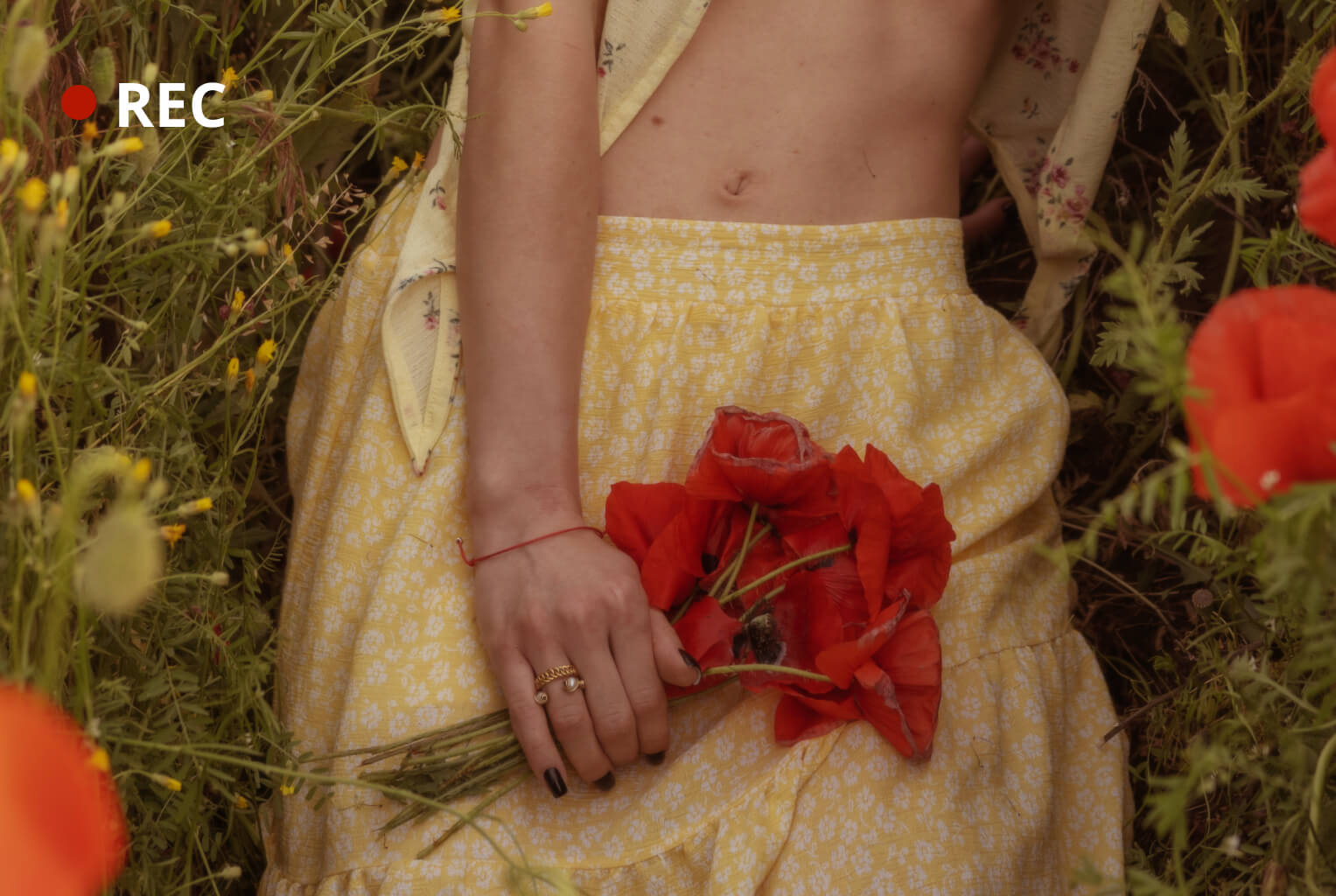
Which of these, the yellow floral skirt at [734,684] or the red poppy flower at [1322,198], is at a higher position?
the red poppy flower at [1322,198]

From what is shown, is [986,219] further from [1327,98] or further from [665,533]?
[1327,98]

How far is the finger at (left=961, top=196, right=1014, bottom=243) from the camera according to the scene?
4.64 ft

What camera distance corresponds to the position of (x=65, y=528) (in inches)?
14.1

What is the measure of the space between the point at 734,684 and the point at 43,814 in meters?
0.60

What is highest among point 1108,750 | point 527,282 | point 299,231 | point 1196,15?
point 1196,15

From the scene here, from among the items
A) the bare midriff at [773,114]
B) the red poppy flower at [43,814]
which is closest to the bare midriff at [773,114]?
the bare midriff at [773,114]

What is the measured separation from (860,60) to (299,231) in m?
0.57

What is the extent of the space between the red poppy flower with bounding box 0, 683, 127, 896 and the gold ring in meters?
0.51

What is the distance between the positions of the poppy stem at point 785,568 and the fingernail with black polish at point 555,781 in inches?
5.9

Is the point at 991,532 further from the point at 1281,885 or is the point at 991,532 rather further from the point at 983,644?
the point at 1281,885

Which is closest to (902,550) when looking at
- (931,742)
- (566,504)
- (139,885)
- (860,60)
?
(931,742)

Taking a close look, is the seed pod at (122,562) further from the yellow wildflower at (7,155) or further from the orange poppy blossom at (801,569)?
the orange poppy blossom at (801,569)

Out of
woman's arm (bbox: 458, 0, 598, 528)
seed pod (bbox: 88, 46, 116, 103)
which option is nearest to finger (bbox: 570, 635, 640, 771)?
woman's arm (bbox: 458, 0, 598, 528)

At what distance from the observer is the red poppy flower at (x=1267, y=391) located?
330mm
